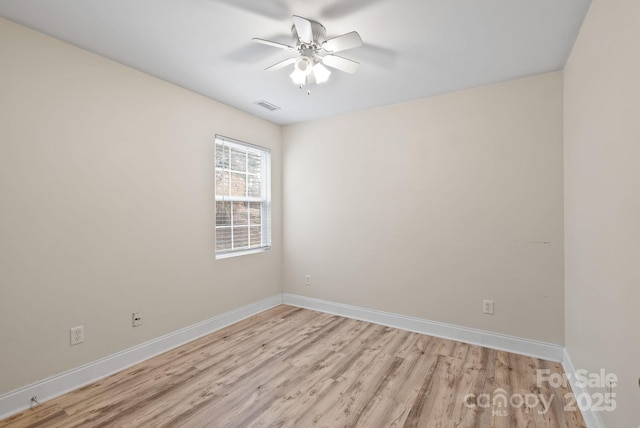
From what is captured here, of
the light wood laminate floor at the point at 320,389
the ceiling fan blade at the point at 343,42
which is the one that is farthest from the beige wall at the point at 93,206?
the ceiling fan blade at the point at 343,42

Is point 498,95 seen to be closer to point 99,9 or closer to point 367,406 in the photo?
point 367,406

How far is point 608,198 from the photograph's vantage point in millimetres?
1457

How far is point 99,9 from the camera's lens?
1.77 meters

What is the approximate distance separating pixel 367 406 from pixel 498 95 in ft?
9.40

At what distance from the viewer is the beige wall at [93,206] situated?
1900 mm

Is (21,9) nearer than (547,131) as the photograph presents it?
Yes

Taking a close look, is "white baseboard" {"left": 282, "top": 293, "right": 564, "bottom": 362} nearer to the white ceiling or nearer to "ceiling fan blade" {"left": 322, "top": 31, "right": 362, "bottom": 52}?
the white ceiling

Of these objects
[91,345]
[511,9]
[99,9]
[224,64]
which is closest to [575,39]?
[511,9]

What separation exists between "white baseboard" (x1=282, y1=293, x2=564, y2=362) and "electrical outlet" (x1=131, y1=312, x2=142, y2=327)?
1932mm

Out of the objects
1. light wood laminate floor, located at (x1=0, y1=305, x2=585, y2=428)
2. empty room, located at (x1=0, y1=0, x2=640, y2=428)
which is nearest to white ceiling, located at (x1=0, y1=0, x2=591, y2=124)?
empty room, located at (x1=0, y1=0, x2=640, y2=428)

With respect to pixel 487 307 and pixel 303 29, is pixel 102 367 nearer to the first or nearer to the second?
pixel 303 29

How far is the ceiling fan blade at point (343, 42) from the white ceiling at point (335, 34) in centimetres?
12

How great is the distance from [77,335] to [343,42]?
2.82 metres

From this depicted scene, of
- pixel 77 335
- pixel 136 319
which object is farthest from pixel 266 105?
pixel 77 335
